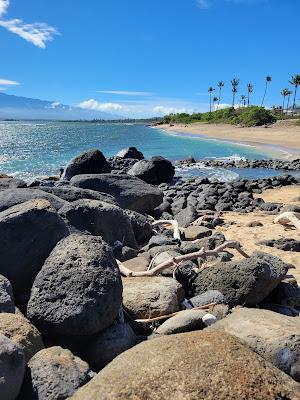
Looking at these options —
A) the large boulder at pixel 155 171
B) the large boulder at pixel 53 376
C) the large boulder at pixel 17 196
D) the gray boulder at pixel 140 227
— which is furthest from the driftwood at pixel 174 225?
the large boulder at pixel 155 171

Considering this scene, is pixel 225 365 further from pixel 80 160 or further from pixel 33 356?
pixel 80 160

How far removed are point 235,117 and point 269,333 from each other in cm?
9375

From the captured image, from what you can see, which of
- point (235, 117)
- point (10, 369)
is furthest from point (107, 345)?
point (235, 117)

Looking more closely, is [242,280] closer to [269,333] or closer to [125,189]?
[269,333]

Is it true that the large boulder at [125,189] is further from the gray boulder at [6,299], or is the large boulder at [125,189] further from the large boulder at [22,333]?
the large boulder at [22,333]

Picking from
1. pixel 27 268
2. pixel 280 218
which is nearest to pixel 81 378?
pixel 27 268

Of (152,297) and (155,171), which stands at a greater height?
(152,297)

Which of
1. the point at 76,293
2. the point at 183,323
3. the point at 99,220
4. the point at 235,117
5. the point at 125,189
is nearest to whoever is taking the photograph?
the point at 76,293

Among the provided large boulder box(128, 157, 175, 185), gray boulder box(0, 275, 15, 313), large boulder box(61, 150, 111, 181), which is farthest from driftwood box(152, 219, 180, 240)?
large boulder box(128, 157, 175, 185)

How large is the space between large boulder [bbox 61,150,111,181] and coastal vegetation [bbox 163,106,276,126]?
207 feet

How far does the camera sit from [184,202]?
53.3ft

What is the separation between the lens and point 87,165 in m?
22.0

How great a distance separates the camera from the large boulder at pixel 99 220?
291 inches

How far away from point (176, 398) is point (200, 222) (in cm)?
984
